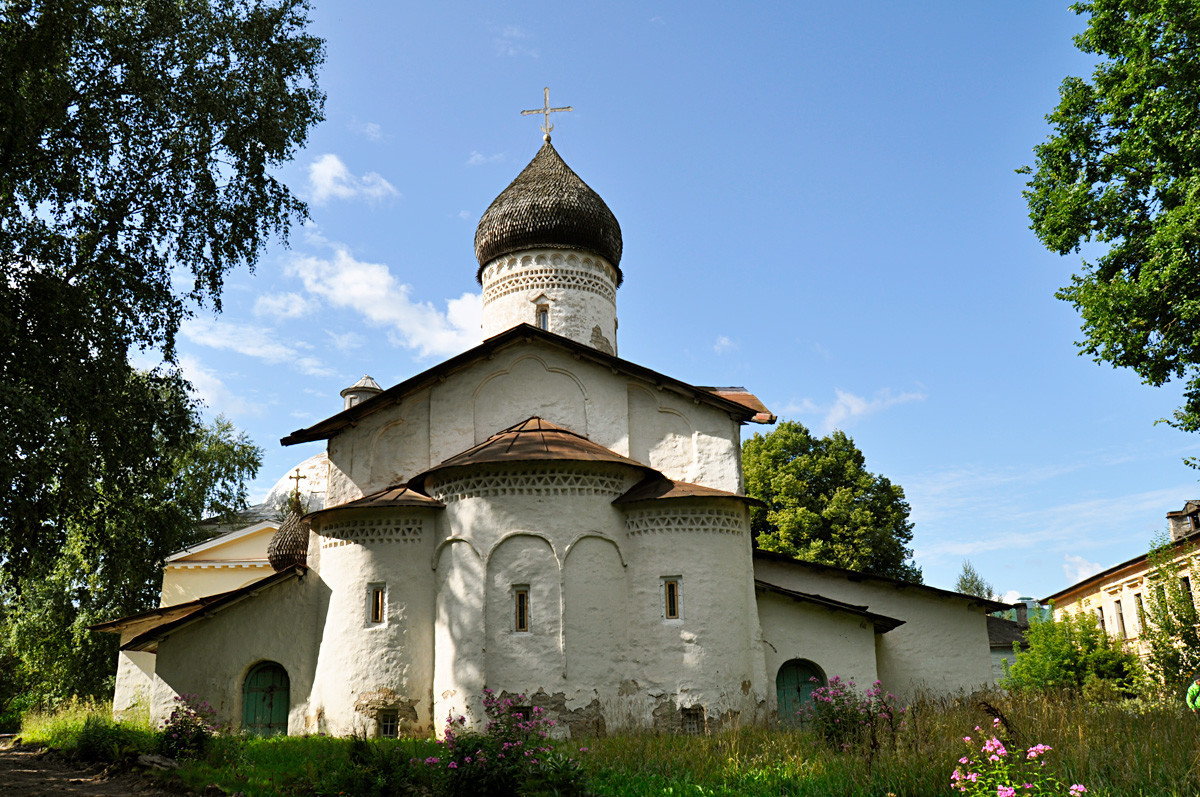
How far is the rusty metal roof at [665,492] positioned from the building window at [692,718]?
10.4 feet

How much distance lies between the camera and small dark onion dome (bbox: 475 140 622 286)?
20.5 m

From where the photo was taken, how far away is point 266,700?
1485cm

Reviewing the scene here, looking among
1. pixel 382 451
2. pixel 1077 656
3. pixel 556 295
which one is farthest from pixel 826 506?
pixel 382 451

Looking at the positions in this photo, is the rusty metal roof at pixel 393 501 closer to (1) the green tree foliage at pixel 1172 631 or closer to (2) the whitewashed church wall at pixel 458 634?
(2) the whitewashed church wall at pixel 458 634

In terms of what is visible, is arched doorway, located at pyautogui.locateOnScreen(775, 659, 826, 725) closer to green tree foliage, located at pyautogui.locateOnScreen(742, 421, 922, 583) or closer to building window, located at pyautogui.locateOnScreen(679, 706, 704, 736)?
building window, located at pyautogui.locateOnScreen(679, 706, 704, 736)

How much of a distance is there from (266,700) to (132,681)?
4929 mm

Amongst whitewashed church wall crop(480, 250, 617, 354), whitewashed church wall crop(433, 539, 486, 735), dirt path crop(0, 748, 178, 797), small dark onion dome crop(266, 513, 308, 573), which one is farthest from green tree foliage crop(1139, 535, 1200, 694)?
small dark onion dome crop(266, 513, 308, 573)

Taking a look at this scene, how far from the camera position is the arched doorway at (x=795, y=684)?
48.7 feet

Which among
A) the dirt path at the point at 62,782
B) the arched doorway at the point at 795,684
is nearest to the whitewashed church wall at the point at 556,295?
the arched doorway at the point at 795,684

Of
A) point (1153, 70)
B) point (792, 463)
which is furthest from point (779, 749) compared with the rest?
point (792, 463)

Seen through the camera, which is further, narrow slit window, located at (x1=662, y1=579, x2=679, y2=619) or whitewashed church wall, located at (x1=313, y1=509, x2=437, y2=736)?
narrow slit window, located at (x1=662, y1=579, x2=679, y2=619)

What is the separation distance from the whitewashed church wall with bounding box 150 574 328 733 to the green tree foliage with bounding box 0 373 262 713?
1.50 m

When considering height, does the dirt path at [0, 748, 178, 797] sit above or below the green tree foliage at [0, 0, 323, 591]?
below

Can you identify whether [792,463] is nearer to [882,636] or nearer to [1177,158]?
[882,636]
